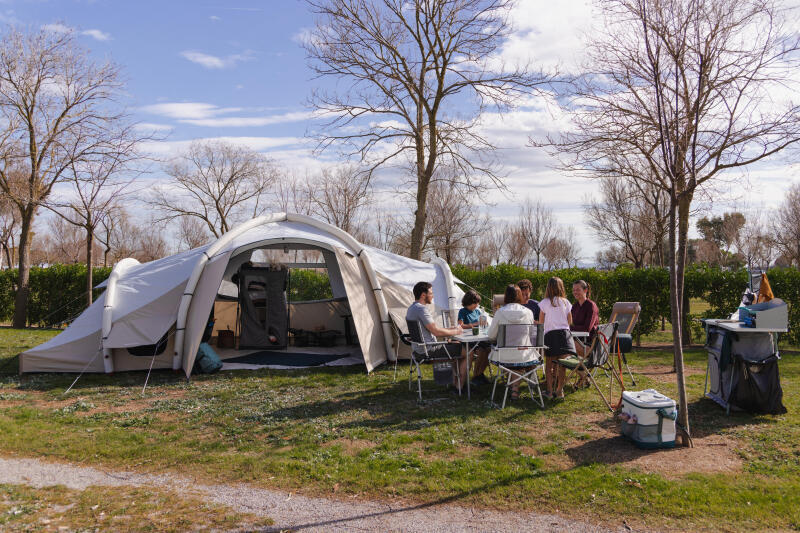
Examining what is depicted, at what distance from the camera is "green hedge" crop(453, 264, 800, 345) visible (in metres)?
9.73

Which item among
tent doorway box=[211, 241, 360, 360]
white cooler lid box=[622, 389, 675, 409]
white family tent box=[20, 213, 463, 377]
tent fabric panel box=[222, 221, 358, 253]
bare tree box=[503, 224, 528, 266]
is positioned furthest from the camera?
bare tree box=[503, 224, 528, 266]

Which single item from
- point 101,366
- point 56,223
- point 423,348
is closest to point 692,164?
point 423,348

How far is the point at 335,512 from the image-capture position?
3.50m

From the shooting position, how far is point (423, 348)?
6352 mm

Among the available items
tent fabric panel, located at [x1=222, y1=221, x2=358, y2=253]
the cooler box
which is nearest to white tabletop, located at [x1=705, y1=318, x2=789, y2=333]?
the cooler box

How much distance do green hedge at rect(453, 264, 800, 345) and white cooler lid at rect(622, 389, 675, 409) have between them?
20.5 feet

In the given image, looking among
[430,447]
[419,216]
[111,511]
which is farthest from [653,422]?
[419,216]

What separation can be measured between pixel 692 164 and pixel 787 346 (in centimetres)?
726

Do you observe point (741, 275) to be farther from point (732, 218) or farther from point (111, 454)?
point (732, 218)

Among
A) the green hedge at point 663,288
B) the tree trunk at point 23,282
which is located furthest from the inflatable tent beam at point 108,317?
the tree trunk at point 23,282

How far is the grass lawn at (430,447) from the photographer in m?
3.61

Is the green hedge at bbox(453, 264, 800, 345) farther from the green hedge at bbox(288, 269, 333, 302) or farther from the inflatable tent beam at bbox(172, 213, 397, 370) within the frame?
the green hedge at bbox(288, 269, 333, 302)

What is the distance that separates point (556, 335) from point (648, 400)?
4.84 feet

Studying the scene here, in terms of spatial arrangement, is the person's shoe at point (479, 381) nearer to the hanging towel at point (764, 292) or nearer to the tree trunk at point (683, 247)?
the tree trunk at point (683, 247)
